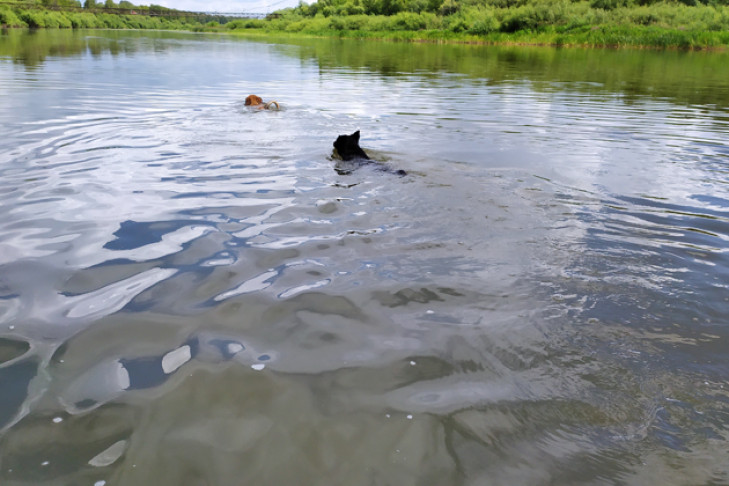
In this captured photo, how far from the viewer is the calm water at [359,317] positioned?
1.93 m

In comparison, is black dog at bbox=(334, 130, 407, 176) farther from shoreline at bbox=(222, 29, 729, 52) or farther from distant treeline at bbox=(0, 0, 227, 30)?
distant treeline at bbox=(0, 0, 227, 30)

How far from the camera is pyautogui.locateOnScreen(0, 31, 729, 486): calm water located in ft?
6.34

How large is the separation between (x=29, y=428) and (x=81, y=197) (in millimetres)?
3428

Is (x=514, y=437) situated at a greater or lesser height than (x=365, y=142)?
lesser

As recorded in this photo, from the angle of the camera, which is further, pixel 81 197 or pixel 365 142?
pixel 365 142

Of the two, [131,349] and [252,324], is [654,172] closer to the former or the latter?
Result: [252,324]

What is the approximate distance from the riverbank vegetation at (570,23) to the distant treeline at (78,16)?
3926 centimetres

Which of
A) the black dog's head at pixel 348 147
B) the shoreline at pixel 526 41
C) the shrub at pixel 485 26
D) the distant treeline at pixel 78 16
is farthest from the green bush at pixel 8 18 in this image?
the black dog's head at pixel 348 147

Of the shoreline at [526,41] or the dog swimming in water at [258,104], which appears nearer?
the dog swimming in water at [258,104]

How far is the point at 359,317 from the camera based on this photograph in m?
2.92

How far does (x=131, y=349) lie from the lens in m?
2.57

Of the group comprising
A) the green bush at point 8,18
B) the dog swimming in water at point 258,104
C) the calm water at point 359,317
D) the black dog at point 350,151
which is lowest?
the calm water at point 359,317

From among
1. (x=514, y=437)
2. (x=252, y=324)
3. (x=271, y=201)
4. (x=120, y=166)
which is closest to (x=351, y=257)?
(x=252, y=324)

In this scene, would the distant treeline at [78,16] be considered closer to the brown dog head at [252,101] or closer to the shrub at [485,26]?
the shrub at [485,26]
